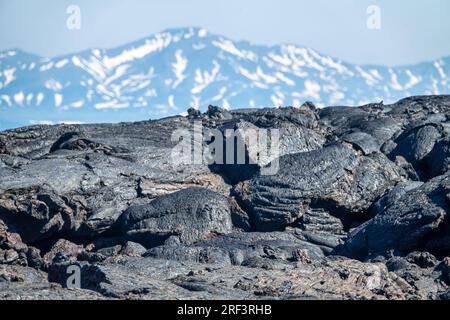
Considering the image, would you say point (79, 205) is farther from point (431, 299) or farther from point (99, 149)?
point (431, 299)

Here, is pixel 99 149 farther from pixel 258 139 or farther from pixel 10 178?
pixel 258 139

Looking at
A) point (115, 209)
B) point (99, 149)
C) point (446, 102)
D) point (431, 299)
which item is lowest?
point (431, 299)

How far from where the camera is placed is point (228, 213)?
18.9 m

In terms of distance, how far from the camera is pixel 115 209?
19.4 meters

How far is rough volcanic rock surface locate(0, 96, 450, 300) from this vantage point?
46.4 feet

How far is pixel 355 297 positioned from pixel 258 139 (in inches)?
335

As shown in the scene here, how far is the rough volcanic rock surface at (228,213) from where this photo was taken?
1416 centimetres

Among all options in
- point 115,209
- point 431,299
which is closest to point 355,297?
point 431,299

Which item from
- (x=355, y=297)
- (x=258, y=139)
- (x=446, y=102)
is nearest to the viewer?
(x=355, y=297)
